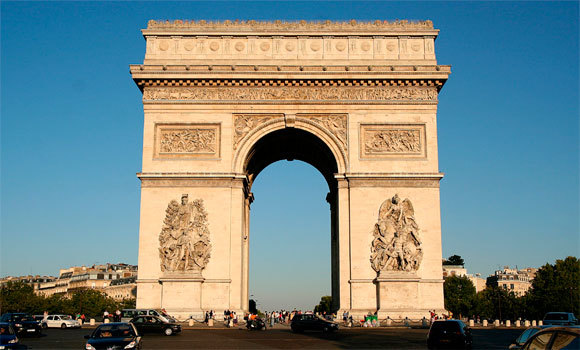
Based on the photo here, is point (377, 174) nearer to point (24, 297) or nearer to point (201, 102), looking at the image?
point (201, 102)

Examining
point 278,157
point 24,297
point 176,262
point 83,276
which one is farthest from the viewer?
point 83,276

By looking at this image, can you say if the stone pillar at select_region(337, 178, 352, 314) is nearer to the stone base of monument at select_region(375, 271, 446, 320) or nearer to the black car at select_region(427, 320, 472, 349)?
the stone base of monument at select_region(375, 271, 446, 320)

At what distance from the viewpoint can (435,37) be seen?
115 ft

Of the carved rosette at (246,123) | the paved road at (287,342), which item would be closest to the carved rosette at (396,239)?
the paved road at (287,342)

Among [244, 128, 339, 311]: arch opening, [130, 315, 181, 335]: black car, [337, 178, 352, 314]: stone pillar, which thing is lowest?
[130, 315, 181, 335]: black car

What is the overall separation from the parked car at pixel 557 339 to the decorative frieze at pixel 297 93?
25.5 meters

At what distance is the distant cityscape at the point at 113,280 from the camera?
115 m

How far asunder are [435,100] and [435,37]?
3.80 m

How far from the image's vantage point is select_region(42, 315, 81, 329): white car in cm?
3719

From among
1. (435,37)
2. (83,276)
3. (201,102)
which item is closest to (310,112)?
(201,102)

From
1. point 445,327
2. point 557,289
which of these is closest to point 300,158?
point 445,327

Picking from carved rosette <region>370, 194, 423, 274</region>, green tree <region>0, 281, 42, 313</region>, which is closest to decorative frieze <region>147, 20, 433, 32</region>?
carved rosette <region>370, 194, 423, 274</region>

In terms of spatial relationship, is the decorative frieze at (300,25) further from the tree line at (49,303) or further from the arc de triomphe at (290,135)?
the tree line at (49,303)

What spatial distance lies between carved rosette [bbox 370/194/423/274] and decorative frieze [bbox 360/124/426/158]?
8.45ft
